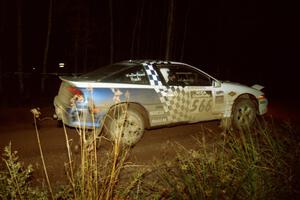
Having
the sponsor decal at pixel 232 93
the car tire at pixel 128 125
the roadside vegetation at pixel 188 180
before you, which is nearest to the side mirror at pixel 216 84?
the sponsor decal at pixel 232 93

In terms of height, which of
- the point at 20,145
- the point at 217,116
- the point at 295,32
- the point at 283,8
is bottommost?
the point at 20,145

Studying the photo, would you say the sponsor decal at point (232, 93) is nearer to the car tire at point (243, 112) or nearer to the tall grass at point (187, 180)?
the car tire at point (243, 112)

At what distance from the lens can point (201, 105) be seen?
292 inches

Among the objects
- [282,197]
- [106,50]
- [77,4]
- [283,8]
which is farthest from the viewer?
[106,50]

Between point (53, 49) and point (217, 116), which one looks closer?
point (217, 116)

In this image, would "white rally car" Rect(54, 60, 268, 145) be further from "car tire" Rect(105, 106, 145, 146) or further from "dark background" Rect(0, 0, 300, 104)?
"dark background" Rect(0, 0, 300, 104)

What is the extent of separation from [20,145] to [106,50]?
1596 inches

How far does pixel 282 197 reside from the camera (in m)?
3.59

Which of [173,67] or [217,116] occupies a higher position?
[173,67]

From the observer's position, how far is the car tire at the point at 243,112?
8023 mm

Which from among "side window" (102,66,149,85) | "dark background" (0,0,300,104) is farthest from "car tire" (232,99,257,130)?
"dark background" (0,0,300,104)

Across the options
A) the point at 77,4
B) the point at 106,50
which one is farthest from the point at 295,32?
the point at 106,50

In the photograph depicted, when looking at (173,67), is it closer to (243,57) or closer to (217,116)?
(217,116)

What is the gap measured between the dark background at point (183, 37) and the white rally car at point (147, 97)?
514 inches
